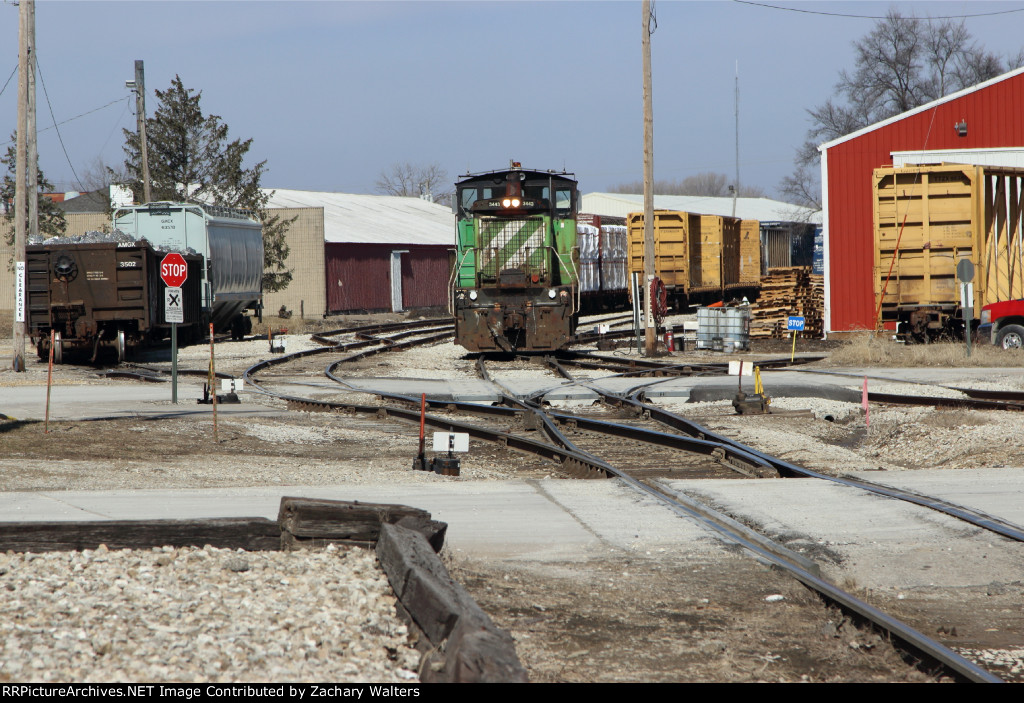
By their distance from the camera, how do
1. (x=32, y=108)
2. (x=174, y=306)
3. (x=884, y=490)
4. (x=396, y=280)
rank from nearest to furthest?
(x=884, y=490), (x=174, y=306), (x=32, y=108), (x=396, y=280)

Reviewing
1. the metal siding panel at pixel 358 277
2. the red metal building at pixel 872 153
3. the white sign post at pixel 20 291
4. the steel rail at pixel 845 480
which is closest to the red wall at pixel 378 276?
the metal siding panel at pixel 358 277

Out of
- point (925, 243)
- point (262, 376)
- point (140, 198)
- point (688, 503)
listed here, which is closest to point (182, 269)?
point (262, 376)

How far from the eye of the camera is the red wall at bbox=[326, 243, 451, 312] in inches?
1885

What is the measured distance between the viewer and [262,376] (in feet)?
72.6

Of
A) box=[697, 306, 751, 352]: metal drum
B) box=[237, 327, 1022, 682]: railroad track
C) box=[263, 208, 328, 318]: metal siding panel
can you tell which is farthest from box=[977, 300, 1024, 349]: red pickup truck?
box=[263, 208, 328, 318]: metal siding panel

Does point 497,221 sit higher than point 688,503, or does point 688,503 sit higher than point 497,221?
point 497,221

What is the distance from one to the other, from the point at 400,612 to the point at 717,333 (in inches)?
867

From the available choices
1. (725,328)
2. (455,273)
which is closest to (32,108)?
(455,273)

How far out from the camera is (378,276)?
165 feet

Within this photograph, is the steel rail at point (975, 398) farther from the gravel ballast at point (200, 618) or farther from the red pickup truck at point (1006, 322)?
the gravel ballast at point (200, 618)

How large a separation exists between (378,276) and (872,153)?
26.8 meters

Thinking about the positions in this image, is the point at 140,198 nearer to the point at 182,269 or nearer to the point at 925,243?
the point at 182,269

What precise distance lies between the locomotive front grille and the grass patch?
21.9 feet

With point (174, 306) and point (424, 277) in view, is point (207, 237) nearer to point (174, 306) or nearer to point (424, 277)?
point (174, 306)
